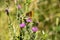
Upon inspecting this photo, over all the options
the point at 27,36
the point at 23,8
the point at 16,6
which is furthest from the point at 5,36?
the point at 23,8

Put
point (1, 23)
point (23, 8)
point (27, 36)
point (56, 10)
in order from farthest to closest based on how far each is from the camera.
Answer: point (23, 8)
point (27, 36)
point (1, 23)
point (56, 10)

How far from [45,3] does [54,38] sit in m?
0.17

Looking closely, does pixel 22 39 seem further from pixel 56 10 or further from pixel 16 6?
pixel 56 10

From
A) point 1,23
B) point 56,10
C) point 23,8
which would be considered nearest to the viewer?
point 56,10

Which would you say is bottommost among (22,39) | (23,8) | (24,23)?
(22,39)

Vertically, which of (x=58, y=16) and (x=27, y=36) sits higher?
(x=58, y=16)

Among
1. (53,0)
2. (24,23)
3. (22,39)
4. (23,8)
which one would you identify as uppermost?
(53,0)

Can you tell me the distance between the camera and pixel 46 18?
816 mm

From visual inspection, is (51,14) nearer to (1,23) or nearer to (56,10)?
(56,10)

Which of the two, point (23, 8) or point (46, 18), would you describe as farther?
point (23, 8)

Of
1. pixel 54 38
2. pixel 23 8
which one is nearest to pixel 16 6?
pixel 23 8

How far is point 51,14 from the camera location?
31.3 inches

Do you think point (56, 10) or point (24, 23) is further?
point (24, 23)

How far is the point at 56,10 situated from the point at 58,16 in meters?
0.02
